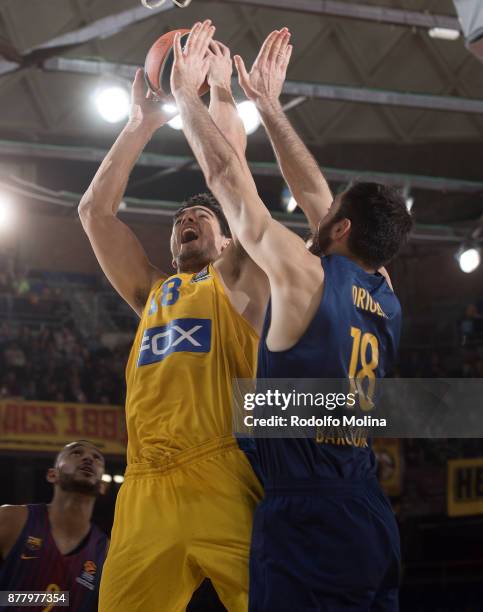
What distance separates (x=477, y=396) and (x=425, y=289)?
13.8 ft

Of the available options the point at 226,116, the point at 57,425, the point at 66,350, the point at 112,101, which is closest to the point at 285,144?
the point at 226,116

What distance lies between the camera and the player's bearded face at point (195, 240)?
3730 mm

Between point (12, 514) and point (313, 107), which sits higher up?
point (313, 107)

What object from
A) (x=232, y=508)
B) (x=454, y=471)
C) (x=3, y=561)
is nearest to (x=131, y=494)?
(x=232, y=508)

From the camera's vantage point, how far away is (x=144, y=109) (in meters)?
3.96

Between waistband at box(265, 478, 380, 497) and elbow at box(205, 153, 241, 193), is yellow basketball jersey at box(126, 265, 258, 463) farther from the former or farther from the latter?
elbow at box(205, 153, 241, 193)

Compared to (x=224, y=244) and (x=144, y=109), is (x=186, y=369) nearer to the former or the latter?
(x=224, y=244)

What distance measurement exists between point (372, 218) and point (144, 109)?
1503mm

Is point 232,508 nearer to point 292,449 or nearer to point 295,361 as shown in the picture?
point 292,449

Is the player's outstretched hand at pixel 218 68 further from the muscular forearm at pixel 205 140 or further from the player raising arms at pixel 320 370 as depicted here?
the player raising arms at pixel 320 370

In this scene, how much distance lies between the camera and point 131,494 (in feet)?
10.6

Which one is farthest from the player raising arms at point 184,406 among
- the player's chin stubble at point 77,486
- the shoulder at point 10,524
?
the shoulder at point 10,524

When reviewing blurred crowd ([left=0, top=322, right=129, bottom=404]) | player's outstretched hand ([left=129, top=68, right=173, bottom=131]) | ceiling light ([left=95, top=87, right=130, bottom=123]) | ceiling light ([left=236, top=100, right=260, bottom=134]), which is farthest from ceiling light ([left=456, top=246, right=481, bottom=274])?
player's outstretched hand ([left=129, top=68, right=173, bottom=131])

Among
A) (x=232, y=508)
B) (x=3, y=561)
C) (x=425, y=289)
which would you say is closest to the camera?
(x=232, y=508)
